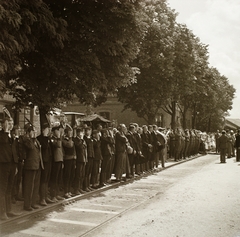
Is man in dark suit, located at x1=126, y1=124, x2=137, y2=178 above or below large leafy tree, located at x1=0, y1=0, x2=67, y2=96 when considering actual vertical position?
below

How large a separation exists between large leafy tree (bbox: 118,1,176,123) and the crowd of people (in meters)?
10.2

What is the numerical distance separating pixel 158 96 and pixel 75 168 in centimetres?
1688

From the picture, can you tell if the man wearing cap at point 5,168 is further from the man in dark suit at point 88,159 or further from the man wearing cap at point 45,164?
the man in dark suit at point 88,159

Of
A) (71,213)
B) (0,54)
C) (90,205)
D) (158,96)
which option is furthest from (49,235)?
(158,96)

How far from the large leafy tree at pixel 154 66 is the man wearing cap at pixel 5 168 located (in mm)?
17870

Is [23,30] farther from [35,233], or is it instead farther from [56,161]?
[35,233]

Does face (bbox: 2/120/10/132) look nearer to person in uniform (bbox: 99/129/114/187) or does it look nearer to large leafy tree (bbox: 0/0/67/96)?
large leafy tree (bbox: 0/0/67/96)

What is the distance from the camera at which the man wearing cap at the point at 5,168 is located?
8.16 meters

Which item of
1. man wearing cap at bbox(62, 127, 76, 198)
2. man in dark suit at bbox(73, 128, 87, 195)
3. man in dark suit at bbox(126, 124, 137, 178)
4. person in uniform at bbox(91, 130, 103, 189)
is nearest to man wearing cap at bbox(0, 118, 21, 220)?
man wearing cap at bbox(62, 127, 76, 198)

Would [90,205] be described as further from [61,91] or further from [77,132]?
[61,91]

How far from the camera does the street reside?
7281 mm

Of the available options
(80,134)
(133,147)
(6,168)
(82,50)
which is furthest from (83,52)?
(133,147)

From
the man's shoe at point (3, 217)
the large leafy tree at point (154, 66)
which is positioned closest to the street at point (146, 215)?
the man's shoe at point (3, 217)

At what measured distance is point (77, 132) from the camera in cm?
1127
